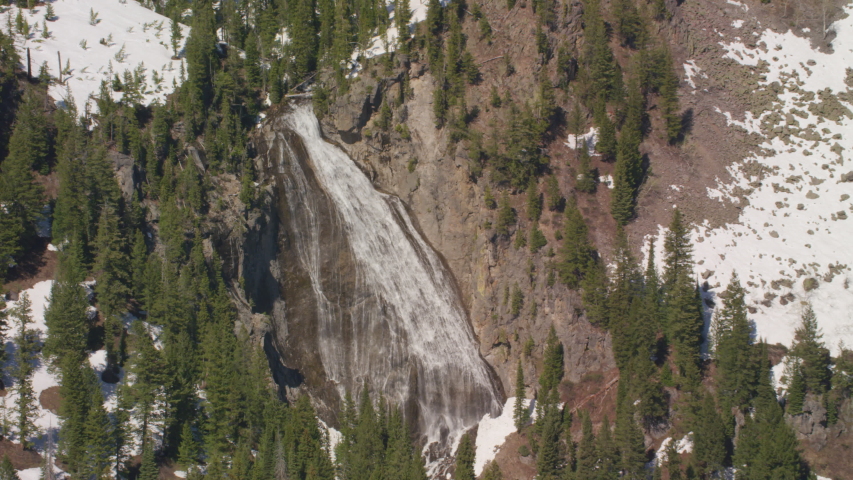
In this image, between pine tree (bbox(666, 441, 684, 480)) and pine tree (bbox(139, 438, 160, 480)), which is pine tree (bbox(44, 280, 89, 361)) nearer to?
pine tree (bbox(139, 438, 160, 480))

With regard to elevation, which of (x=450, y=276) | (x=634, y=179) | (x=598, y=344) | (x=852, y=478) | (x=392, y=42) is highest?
(x=392, y=42)

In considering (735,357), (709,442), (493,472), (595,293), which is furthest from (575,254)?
(493,472)

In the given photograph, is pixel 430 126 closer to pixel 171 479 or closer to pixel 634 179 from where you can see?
pixel 634 179

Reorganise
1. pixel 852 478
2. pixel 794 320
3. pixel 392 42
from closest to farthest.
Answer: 1. pixel 852 478
2. pixel 794 320
3. pixel 392 42

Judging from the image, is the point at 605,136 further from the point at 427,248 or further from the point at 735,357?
the point at 735,357

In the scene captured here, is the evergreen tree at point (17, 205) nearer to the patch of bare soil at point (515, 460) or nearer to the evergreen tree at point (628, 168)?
the patch of bare soil at point (515, 460)

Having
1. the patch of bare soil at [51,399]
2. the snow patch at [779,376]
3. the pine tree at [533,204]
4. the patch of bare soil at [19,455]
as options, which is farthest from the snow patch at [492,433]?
the patch of bare soil at [19,455]

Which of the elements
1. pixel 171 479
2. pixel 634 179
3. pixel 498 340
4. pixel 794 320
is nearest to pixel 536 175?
pixel 634 179
